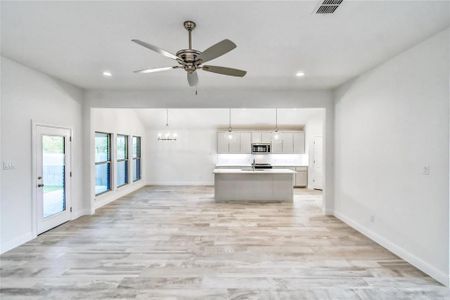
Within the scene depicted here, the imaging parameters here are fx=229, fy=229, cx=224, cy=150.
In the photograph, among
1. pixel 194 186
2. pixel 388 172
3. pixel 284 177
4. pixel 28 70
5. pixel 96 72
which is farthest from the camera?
pixel 194 186

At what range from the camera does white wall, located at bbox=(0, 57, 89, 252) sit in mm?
3277

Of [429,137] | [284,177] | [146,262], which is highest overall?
[429,137]

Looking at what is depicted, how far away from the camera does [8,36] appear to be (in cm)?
267

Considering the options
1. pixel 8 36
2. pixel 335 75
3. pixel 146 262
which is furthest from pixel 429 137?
pixel 8 36

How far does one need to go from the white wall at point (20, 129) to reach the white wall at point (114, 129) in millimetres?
1142

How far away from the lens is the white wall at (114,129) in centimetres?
542

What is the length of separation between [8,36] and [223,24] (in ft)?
8.28

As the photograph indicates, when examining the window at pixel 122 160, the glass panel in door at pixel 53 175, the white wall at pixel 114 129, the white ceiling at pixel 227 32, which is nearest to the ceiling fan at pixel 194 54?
the white ceiling at pixel 227 32

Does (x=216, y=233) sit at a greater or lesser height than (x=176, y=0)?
lesser

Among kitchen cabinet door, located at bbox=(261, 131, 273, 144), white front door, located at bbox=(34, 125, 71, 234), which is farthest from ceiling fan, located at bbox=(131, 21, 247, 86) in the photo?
kitchen cabinet door, located at bbox=(261, 131, 273, 144)

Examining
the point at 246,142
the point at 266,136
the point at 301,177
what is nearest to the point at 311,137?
the point at 301,177

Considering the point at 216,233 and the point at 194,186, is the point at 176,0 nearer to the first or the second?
the point at 216,233

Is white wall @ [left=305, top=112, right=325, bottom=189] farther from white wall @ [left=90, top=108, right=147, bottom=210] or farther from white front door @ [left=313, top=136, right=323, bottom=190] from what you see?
white wall @ [left=90, top=108, right=147, bottom=210]

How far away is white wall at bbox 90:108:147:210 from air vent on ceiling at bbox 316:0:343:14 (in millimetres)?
4928
